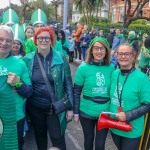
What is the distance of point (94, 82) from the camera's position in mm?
2941

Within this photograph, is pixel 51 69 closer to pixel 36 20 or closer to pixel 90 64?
pixel 90 64

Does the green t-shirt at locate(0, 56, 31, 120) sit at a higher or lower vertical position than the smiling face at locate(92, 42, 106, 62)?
lower

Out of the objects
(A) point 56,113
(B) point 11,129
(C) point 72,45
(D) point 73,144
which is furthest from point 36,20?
(C) point 72,45

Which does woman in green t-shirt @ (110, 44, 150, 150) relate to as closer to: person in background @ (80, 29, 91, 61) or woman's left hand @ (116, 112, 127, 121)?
woman's left hand @ (116, 112, 127, 121)

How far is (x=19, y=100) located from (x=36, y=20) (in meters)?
3.49

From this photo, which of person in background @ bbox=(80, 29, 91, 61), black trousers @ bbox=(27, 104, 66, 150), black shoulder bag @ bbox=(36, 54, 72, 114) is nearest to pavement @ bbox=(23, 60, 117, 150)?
black trousers @ bbox=(27, 104, 66, 150)

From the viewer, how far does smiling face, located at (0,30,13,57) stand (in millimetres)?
2479

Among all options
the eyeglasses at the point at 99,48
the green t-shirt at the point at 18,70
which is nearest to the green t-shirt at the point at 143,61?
the eyeglasses at the point at 99,48

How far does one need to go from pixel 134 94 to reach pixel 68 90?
2.74ft

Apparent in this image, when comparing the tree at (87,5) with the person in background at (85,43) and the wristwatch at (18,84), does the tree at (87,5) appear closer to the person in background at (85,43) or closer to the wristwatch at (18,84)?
the person in background at (85,43)

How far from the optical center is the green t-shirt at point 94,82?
2.94 meters

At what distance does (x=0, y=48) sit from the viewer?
251 centimetres

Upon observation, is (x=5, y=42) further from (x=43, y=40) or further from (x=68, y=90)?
(x=68, y=90)

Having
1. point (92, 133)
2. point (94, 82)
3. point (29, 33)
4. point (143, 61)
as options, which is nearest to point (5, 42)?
point (94, 82)
